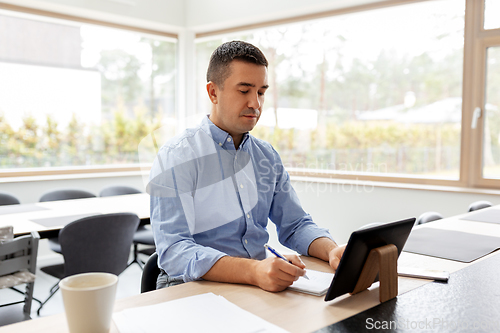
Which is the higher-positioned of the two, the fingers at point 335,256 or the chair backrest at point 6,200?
the fingers at point 335,256

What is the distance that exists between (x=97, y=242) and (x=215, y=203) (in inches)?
52.5

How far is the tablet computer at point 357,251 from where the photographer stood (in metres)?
0.92

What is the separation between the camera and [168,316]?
0.89 m

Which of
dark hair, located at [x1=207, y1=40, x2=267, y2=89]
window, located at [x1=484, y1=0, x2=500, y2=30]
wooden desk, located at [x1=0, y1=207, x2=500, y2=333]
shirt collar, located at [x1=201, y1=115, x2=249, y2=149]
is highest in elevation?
window, located at [x1=484, y1=0, x2=500, y2=30]

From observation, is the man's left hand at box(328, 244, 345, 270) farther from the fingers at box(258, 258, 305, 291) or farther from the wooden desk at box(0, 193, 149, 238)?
the wooden desk at box(0, 193, 149, 238)

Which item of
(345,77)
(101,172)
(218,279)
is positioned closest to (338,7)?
(345,77)

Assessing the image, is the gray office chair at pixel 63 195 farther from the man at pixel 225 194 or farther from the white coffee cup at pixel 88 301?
the white coffee cup at pixel 88 301

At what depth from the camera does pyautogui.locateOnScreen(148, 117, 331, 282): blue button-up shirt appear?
4.08 feet

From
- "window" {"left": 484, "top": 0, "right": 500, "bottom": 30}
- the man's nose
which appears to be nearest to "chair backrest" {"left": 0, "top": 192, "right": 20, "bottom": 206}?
the man's nose

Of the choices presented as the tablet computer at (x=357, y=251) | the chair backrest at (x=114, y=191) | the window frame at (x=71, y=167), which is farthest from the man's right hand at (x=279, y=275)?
the window frame at (x=71, y=167)

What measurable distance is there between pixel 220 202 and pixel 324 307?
1.82 ft

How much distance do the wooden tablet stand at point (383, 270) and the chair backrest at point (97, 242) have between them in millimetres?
1775

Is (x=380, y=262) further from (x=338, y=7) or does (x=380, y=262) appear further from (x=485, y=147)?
(x=338, y=7)

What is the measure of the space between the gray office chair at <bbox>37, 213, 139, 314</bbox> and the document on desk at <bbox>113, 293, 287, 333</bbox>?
62.1 inches
